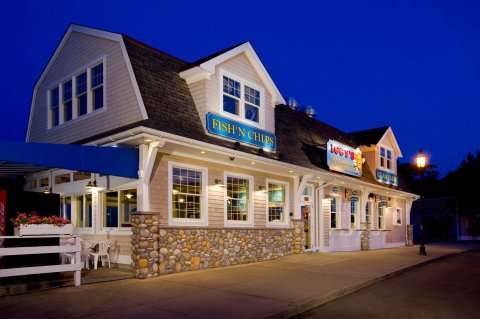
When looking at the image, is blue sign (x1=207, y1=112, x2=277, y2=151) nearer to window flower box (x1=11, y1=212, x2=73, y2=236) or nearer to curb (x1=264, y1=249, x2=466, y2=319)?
window flower box (x1=11, y1=212, x2=73, y2=236)

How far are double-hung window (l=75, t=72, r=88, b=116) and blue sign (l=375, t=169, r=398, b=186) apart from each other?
16.3m

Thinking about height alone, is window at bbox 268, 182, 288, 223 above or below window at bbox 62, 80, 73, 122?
below

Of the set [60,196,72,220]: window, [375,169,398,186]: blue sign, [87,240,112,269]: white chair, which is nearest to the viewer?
[87,240,112,269]: white chair

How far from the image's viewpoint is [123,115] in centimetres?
1235

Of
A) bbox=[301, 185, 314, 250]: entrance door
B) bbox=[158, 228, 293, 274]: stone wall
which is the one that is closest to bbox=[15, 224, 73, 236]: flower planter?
bbox=[158, 228, 293, 274]: stone wall

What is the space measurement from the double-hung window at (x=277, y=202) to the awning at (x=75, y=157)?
6586 mm

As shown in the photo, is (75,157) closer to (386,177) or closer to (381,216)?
(386,177)

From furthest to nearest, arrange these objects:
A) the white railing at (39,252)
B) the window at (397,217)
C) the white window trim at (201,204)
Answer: the window at (397,217) < the white window trim at (201,204) < the white railing at (39,252)

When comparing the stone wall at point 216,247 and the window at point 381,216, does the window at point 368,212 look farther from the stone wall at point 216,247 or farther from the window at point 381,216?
the stone wall at point 216,247

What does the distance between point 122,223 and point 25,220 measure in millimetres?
3183

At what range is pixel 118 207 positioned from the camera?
40.3ft

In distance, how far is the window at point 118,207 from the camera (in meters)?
12.2

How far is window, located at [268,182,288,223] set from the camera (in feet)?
53.9

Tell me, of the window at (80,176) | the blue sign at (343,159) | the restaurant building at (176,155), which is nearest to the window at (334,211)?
the blue sign at (343,159)
